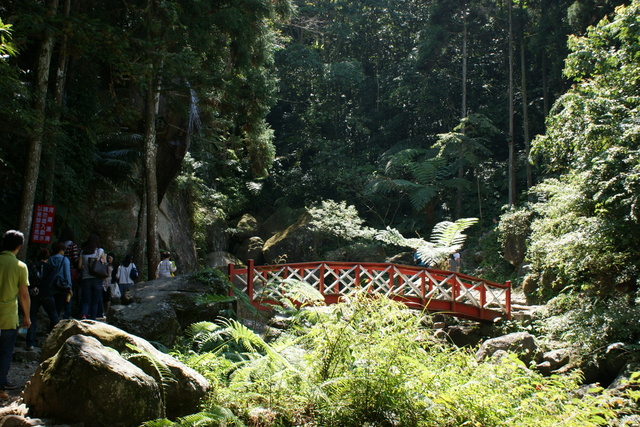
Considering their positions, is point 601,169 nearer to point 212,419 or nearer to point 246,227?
point 212,419

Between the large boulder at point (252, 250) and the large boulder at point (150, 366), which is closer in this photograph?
the large boulder at point (150, 366)

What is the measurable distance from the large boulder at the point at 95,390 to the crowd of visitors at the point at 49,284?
1391 mm

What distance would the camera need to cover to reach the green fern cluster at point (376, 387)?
338 cm

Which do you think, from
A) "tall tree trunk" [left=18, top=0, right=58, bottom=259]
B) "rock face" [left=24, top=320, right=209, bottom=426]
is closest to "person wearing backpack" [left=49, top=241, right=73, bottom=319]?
"tall tree trunk" [left=18, top=0, right=58, bottom=259]

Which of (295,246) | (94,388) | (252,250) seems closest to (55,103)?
(94,388)

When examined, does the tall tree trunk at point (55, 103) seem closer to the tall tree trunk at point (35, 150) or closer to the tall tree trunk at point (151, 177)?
the tall tree trunk at point (35, 150)

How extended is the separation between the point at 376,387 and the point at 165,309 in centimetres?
356

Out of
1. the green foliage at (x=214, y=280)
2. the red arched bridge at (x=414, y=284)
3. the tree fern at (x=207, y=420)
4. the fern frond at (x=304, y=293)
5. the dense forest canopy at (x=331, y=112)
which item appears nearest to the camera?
the tree fern at (x=207, y=420)

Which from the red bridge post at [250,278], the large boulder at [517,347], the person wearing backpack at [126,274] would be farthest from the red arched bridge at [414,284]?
the person wearing backpack at [126,274]

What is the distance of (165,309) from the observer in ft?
20.8

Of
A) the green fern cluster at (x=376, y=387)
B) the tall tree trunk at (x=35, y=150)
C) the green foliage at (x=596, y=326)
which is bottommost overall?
the green foliage at (x=596, y=326)

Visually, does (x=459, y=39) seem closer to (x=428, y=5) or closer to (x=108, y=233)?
(x=428, y=5)

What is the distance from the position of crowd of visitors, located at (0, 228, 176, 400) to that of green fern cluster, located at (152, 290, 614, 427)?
1.67 m

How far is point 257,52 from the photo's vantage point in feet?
46.6
